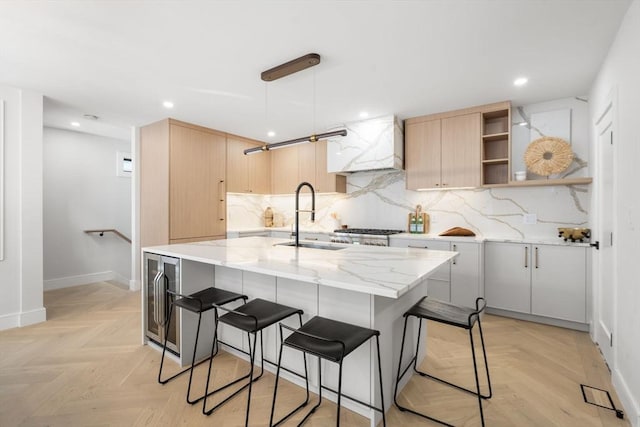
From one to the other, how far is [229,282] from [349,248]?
1.05m

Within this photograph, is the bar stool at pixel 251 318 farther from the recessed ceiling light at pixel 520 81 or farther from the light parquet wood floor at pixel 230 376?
the recessed ceiling light at pixel 520 81

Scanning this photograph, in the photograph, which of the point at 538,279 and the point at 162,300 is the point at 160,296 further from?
the point at 538,279

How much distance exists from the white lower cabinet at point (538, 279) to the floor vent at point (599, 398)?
3.94ft

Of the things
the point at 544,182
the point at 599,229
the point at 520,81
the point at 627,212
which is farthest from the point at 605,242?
the point at 520,81

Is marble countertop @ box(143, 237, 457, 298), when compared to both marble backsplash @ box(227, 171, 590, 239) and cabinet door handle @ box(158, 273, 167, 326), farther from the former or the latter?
marble backsplash @ box(227, 171, 590, 239)

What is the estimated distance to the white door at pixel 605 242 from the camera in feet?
7.61

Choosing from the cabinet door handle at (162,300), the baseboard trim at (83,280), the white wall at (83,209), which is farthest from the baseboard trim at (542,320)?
the white wall at (83,209)

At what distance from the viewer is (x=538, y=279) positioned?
3.24 m

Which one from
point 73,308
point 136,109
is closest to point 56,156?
point 136,109

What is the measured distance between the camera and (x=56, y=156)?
4699 mm

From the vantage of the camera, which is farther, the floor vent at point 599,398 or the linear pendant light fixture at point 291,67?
the linear pendant light fixture at point 291,67

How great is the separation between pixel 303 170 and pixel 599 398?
4.30 m

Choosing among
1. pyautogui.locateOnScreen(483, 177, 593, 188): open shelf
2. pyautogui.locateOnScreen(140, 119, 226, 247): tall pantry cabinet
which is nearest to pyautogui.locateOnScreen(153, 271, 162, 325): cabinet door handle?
pyautogui.locateOnScreen(140, 119, 226, 247): tall pantry cabinet

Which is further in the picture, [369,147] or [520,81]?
[369,147]
